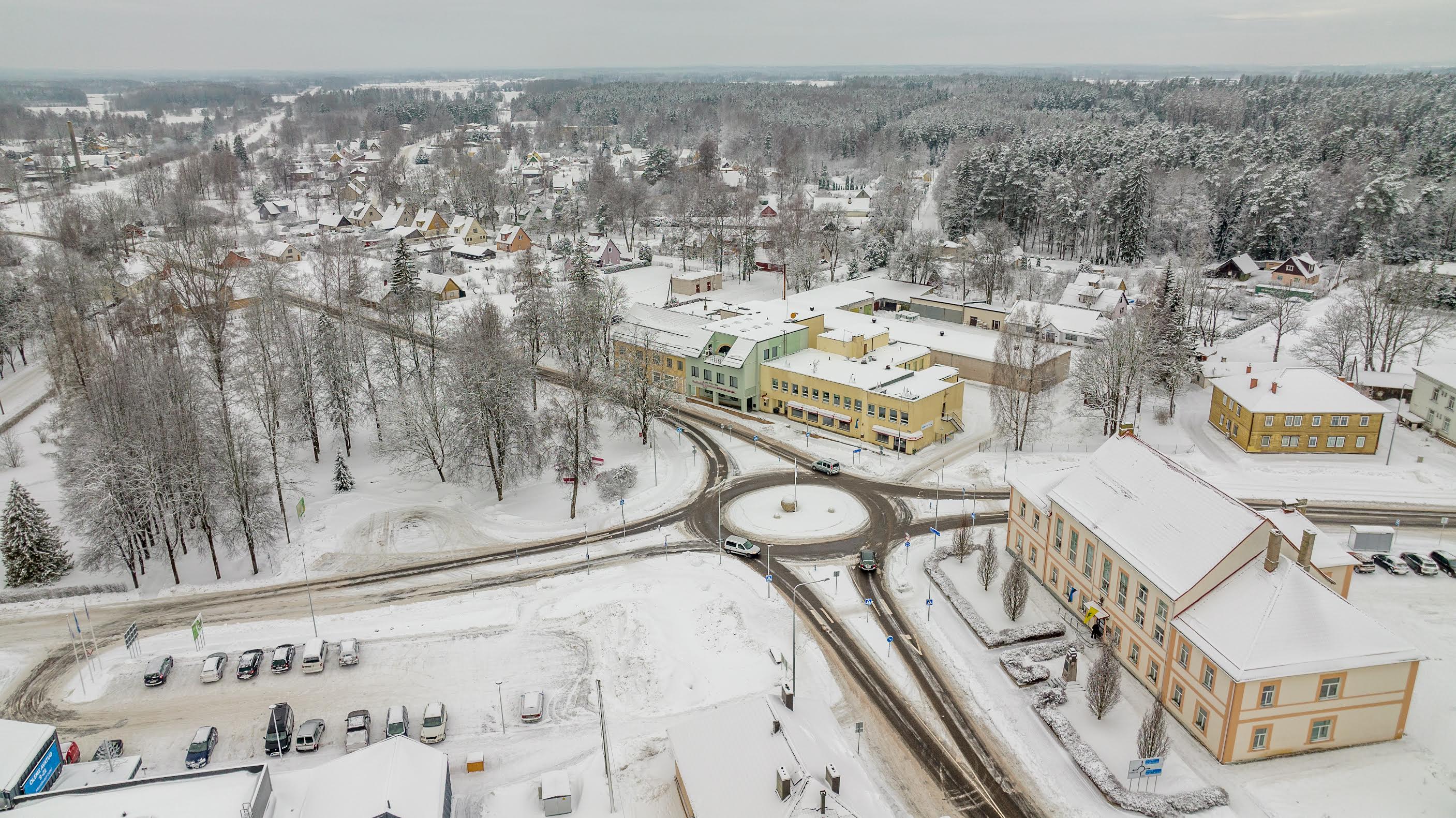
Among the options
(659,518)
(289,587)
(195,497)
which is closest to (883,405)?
(659,518)

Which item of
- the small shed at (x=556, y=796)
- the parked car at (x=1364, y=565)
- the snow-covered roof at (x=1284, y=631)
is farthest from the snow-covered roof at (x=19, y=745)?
the parked car at (x=1364, y=565)

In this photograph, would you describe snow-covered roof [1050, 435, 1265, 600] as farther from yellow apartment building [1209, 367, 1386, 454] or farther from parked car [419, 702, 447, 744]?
parked car [419, 702, 447, 744]

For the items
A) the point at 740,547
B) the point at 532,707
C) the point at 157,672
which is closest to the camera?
the point at 532,707

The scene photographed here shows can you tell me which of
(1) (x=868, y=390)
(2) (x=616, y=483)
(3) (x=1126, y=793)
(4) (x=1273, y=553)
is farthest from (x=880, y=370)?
(3) (x=1126, y=793)

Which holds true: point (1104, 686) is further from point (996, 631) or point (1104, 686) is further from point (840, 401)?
point (840, 401)

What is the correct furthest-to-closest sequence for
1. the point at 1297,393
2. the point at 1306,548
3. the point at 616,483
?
1. the point at 1297,393
2. the point at 616,483
3. the point at 1306,548

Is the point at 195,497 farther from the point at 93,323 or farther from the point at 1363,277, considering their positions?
the point at 1363,277

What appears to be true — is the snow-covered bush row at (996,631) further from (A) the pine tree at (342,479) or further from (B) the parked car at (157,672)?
(A) the pine tree at (342,479)
